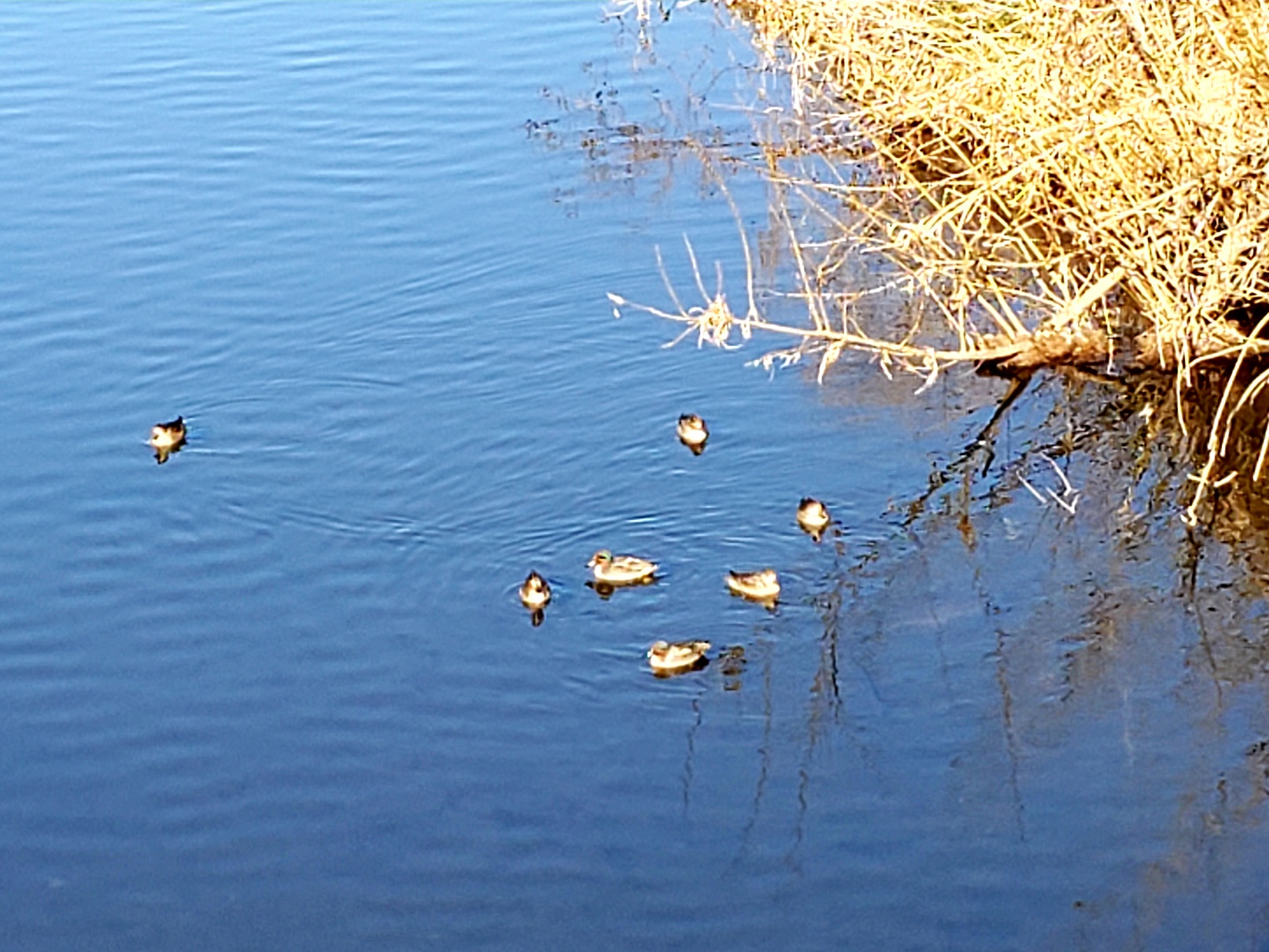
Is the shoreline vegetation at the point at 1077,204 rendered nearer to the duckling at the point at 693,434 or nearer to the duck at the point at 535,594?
the duckling at the point at 693,434

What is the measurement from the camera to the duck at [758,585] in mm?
9984

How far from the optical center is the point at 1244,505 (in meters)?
11.0

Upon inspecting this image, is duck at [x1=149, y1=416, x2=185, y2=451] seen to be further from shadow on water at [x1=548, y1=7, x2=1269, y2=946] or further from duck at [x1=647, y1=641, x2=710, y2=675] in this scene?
duck at [x1=647, y1=641, x2=710, y2=675]

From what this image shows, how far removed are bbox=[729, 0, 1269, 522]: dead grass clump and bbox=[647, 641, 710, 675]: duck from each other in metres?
3.03

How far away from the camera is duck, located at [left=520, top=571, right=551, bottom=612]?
9.98 m

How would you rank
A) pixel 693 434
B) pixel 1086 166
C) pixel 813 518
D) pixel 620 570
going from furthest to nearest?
pixel 1086 166 → pixel 693 434 → pixel 813 518 → pixel 620 570

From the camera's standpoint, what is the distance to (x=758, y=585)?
10000 mm

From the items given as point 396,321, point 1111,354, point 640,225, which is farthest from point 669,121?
point 1111,354

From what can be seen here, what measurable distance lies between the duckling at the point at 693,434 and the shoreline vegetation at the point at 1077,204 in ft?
1.77

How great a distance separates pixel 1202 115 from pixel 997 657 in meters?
3.35

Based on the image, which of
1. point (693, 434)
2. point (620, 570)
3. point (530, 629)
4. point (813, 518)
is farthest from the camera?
point (693, 434)

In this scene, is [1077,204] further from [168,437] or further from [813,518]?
[168,437]

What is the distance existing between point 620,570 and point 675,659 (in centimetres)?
81

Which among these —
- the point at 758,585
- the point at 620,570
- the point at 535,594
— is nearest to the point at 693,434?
the point at 620,570
